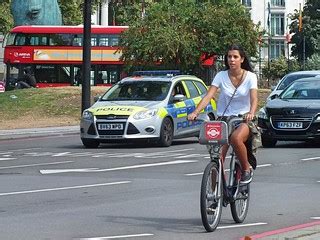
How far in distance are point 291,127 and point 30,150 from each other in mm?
5544

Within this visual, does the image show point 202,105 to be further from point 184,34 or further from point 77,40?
point 77,40

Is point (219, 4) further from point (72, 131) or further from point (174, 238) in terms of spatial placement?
point (174, 238)

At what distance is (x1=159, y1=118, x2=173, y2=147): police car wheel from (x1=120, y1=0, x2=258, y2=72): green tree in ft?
62.3

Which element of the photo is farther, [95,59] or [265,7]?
[265,7]

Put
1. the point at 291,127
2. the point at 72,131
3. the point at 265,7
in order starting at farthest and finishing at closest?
1. the point at 265,7
2. the point at 72,131
3. the point at 291,127

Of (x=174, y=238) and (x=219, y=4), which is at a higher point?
(x=219, y=4)

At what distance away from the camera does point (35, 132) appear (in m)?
28.3

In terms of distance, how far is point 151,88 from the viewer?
898 inches

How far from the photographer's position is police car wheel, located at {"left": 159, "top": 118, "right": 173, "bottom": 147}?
21766 millimetres

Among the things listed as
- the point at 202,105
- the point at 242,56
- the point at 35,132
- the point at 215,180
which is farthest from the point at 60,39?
the point at 215,180

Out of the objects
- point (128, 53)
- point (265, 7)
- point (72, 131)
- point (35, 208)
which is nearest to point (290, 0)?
point (265, 7)

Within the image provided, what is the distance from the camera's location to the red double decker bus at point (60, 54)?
5259 cm

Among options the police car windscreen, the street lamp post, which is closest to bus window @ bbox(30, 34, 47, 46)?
the street lamp post

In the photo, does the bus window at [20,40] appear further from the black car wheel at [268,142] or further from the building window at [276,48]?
the building window at [276,48]
